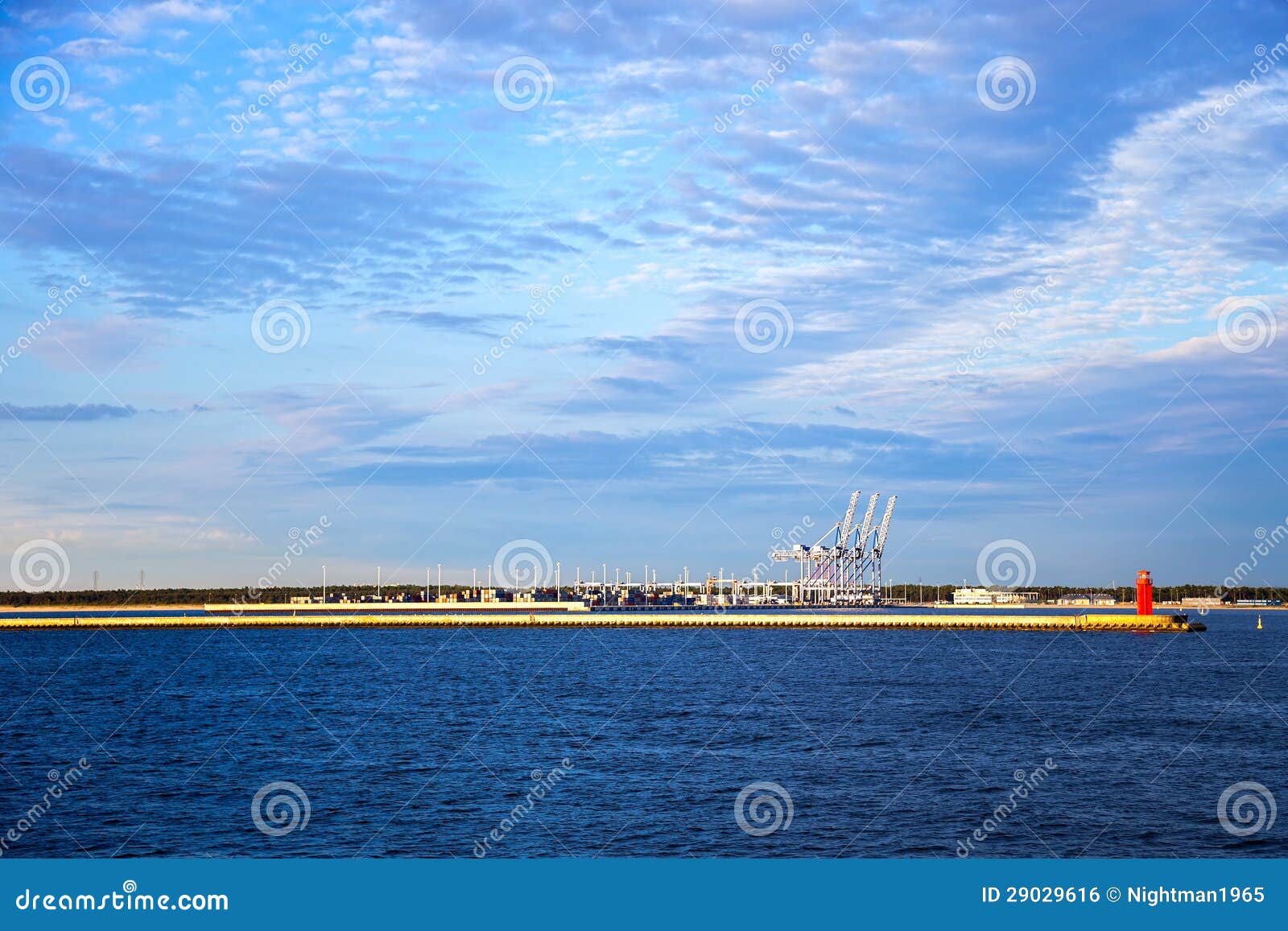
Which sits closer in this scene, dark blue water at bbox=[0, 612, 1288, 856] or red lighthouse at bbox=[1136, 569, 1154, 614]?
dark blue water at bbox=[0, 612, 1288, 856]

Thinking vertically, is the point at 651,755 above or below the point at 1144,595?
below

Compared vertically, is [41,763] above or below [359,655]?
below

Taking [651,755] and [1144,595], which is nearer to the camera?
[651,755]

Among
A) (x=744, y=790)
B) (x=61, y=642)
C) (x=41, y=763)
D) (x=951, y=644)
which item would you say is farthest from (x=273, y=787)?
(x=61, y=642)

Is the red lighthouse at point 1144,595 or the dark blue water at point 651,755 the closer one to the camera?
the dark blue water at point 651,755

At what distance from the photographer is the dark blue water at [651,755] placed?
1931 cm

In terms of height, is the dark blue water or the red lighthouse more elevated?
the red lighthouse

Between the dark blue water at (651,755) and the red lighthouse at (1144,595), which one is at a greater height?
the red lighthouse at (1144,595)

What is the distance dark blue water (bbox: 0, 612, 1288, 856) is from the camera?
19312mm

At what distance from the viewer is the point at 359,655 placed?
7494cm

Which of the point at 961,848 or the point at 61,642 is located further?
the point at 61,642

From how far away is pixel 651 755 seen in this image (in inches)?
1096

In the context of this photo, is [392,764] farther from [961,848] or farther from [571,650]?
[571,650]

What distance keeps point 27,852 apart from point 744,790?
A: 1310cm
